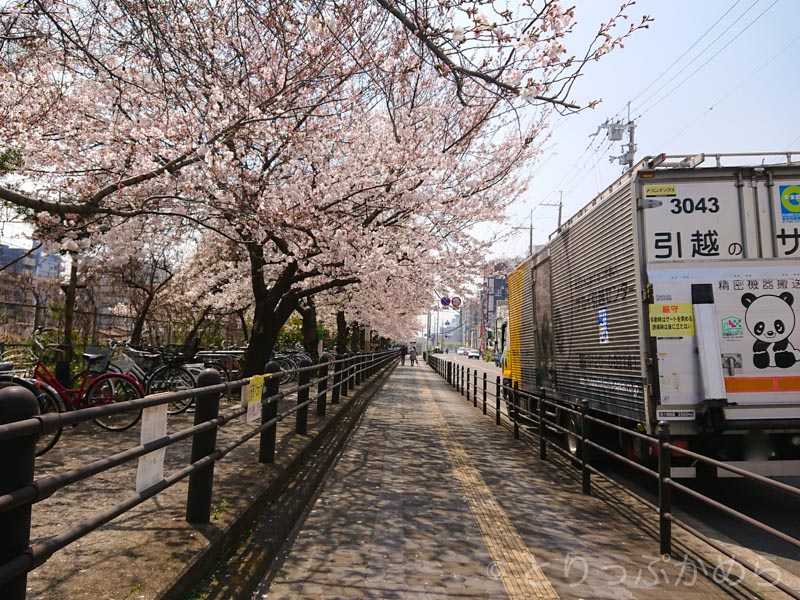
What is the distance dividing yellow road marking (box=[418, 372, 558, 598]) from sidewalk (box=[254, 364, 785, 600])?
0.01 m

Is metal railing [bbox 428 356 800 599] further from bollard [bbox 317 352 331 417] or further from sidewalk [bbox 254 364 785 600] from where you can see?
bollard [bbox 317 352 331 417]

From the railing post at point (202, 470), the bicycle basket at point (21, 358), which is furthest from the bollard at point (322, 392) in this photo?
the railing post at point (202, 470)

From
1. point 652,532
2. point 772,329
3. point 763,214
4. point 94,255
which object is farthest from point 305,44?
point 94,255

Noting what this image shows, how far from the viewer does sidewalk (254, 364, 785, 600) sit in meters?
3.76

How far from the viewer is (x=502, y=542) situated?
465cm

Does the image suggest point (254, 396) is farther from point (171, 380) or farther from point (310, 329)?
point (310, 329)

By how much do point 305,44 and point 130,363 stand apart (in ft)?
19.5

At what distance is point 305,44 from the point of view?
8164 millimetres

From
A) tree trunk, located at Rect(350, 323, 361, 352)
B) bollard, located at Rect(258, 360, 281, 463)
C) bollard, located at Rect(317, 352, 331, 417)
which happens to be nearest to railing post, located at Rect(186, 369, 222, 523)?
bollard, located at Rect(258, 360, 281, 463)

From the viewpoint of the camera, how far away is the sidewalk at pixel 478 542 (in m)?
3.76

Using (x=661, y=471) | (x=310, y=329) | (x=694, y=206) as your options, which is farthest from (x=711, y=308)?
(x=310, y=329)

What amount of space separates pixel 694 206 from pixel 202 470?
537 cm

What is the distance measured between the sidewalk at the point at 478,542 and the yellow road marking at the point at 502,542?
0.01 m

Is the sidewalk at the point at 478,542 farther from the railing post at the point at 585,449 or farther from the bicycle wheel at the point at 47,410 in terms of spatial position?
the bicycle wheel at the point at 47,410
